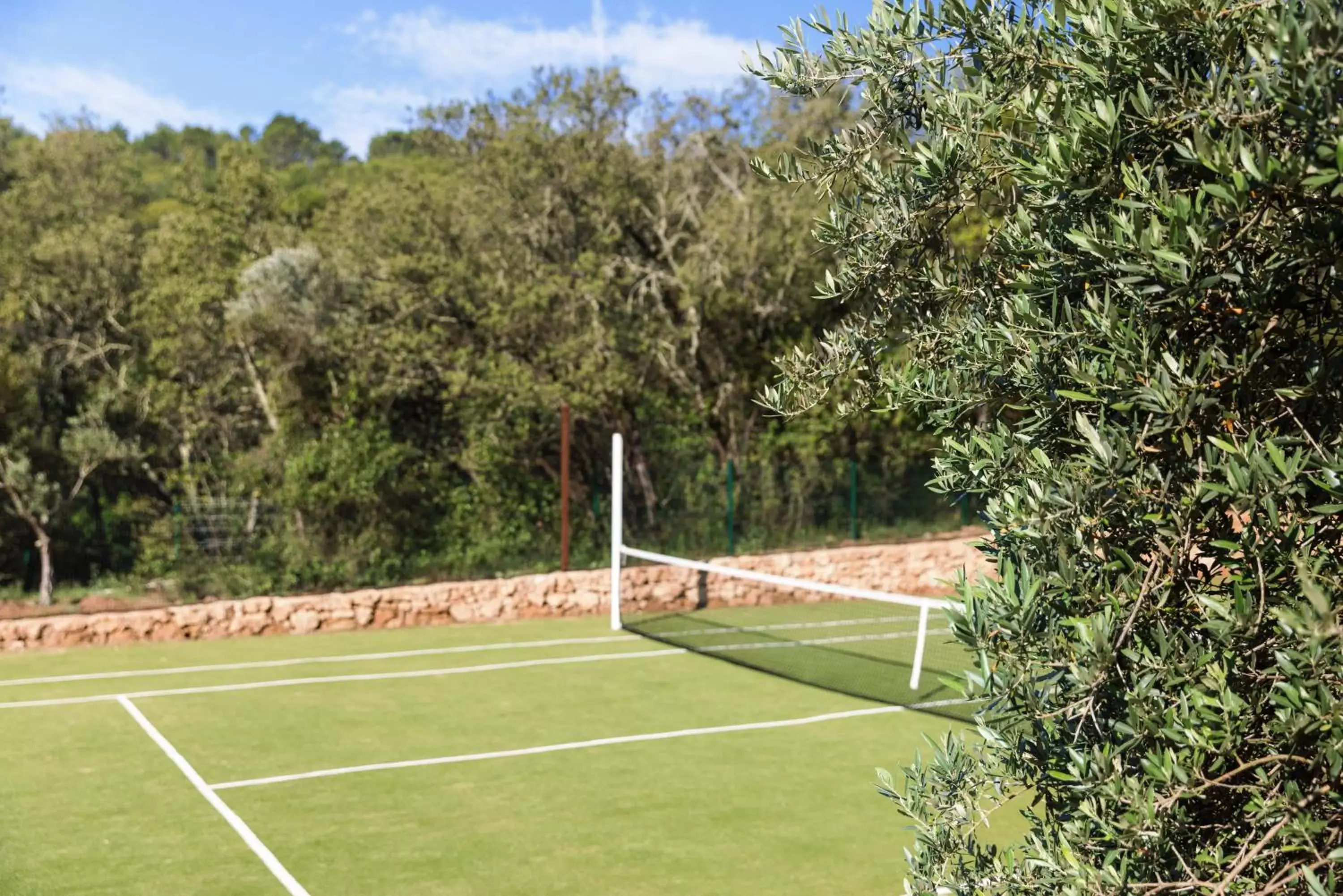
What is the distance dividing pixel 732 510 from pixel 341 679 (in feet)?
25.8

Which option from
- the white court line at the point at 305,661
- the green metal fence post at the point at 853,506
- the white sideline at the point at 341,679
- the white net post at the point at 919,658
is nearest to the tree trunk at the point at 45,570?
the white court line at the point at 305,661

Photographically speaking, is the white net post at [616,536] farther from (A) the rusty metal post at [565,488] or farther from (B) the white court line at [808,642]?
(B) the white court line at [808,642]

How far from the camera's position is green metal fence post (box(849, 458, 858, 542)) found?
2086cm

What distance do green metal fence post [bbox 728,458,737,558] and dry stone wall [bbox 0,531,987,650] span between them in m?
0.42

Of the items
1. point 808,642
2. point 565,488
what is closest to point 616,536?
point 565,488

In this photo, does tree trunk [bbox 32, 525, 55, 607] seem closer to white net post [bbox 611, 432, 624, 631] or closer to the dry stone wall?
the dry stone wall

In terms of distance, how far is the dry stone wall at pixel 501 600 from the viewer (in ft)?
49.3

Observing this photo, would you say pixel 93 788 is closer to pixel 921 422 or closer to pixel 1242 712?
pixel 921 422

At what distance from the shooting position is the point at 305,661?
14.3m

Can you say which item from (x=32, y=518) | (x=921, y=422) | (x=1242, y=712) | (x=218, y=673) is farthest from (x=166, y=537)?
(x=1242, y=712)

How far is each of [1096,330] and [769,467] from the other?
17.0 m

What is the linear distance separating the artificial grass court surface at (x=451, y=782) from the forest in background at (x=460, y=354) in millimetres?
5274

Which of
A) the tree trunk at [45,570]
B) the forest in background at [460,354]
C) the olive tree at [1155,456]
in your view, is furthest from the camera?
the forest in background at [460,354]

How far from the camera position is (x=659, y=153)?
21.6 metres
